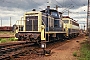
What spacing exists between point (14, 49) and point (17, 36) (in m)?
3.52

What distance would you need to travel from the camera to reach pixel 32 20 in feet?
53.4

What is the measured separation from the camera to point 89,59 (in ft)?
33.4

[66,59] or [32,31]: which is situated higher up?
[32,31]

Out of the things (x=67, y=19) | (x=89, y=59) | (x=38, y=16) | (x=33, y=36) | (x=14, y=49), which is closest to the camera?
(x=89, y=59)

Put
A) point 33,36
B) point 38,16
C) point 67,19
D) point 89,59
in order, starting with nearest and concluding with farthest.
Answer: point 89,59 < point 33,36 < point 38,16 < point 67,19

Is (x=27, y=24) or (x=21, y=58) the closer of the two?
(x=21, y=58)

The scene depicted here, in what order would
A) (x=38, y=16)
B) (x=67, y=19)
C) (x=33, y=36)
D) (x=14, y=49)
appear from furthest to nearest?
(x=67, y=19) < (x=38, y=16) < (x=33, y=36) < (x=14, y=49)

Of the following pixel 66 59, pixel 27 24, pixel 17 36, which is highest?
pixel 27 24

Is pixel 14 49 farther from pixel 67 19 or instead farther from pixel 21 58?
pixel 67 19

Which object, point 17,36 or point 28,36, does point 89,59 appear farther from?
point 17,36

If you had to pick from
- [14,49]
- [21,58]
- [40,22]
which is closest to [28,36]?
[40,22]

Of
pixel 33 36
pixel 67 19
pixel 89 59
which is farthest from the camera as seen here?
pixel 67 19

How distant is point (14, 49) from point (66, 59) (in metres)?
3.55

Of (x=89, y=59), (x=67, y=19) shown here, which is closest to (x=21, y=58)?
(x=89, y=59)
